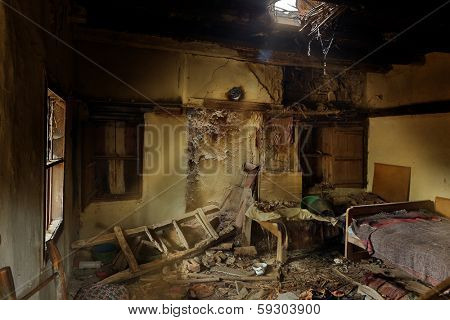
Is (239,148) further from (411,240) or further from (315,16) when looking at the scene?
(411,240)

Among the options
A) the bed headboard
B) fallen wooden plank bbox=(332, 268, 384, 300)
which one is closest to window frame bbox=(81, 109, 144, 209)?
the bed headboard

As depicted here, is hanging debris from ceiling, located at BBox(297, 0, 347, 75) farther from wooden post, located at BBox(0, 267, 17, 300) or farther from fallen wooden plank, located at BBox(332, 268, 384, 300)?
wooden post, located at BBox(0, 267, 17, 300)

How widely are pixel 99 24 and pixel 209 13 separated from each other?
1.96 metres

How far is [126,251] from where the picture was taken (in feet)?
16.0

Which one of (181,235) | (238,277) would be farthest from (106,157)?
(238,277)

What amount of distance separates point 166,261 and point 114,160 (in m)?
Answer: 2.19

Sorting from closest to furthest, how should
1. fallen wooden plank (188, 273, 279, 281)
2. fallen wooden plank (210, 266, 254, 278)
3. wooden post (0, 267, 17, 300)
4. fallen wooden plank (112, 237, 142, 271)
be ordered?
wooden post (0, 267, 17, 300) → fallen wooden plank (188, 273, 279, 281) → fallen wooden plank (210, 266, 254, 278) → fallen wooden plank (112, 237, 142, 271)

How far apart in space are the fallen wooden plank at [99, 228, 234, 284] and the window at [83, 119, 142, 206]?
147 centimetres

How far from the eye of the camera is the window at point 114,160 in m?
5.61

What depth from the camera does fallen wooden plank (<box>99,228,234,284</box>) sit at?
4.57 metres

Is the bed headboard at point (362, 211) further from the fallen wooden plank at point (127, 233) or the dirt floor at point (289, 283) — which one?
the fallen wooden plank at point (127, 233)

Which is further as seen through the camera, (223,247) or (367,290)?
(223,247)

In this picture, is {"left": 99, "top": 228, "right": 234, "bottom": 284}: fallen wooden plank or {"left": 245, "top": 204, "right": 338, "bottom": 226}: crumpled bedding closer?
{"left": 99, "top": 228, "right": 234, "bottom": 284}: fallen wooden plank

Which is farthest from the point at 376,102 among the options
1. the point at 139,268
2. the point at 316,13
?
the point at 139,268
